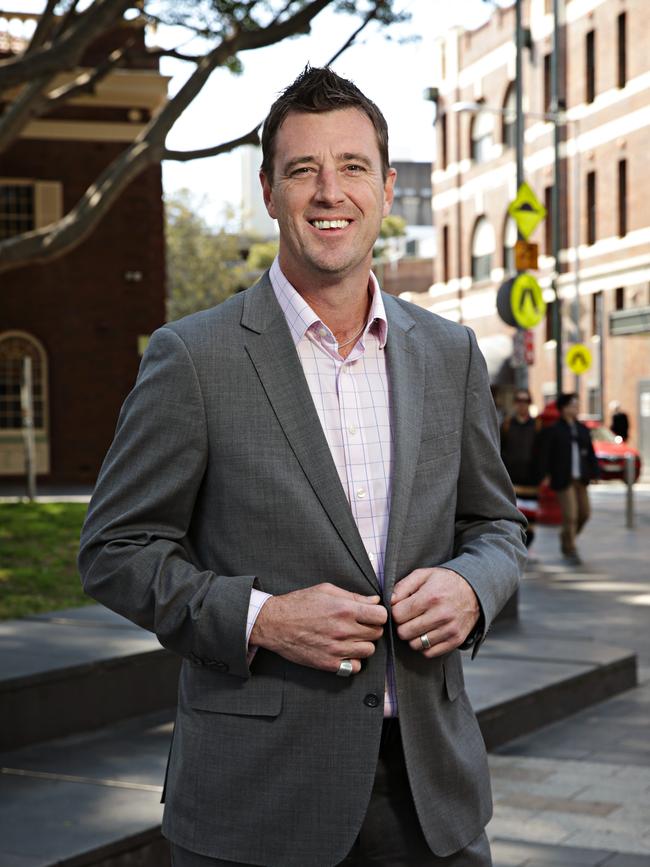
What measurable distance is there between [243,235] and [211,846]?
58.2 m

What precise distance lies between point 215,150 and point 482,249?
3822 centimetres

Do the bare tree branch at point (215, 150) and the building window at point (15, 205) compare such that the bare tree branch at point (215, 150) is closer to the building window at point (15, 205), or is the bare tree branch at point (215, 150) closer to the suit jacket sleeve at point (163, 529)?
the suit jacket sleeve at point (163, 529)

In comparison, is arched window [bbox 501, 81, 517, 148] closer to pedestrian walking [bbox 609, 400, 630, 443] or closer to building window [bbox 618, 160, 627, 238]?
building window [bbox 618, 160, 627, 238]

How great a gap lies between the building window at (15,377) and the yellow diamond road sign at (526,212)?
Answer: 14.7 meters

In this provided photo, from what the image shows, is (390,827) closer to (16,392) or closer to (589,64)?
(16,392)

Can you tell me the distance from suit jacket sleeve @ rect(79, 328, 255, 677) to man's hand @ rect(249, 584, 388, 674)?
5 centimetres

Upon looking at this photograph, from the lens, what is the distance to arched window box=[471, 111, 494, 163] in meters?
50.7

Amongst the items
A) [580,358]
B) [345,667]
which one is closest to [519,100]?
[580,358]

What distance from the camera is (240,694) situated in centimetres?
254

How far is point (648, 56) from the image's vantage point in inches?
1572

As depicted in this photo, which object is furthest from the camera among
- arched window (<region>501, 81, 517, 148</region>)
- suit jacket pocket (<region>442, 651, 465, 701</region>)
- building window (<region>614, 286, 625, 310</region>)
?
arched window (<region>501, 81, 517, 148</region>)

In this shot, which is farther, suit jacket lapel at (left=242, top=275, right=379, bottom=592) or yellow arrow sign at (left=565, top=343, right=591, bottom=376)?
yellow arrow sign at (left=565, top=343, right=591, bottom=376)

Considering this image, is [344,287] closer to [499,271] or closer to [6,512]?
[6,512]

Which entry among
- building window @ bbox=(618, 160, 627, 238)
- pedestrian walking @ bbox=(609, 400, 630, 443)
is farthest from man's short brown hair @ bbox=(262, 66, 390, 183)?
building window @ bbox=(618, 160, 627, 238)
